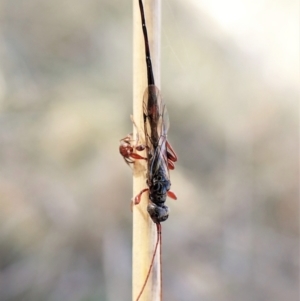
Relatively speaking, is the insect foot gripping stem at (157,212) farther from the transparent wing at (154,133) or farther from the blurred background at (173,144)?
the blurred background at (173,144)

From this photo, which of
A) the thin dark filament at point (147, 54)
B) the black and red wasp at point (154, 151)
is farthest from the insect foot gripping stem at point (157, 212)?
the thin dark filament at point (147, 54)

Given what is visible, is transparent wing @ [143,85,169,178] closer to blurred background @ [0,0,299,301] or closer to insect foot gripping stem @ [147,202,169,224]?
insect foot gripping stem @ [147,202,169,224]

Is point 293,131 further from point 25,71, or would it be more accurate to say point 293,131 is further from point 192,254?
point 25,71

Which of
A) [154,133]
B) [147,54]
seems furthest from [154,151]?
[147,54]

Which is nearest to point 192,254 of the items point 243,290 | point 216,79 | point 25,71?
point 243,290

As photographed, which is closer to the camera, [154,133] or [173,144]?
[154,133]

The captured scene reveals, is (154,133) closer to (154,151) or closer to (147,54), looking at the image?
(154,151)
